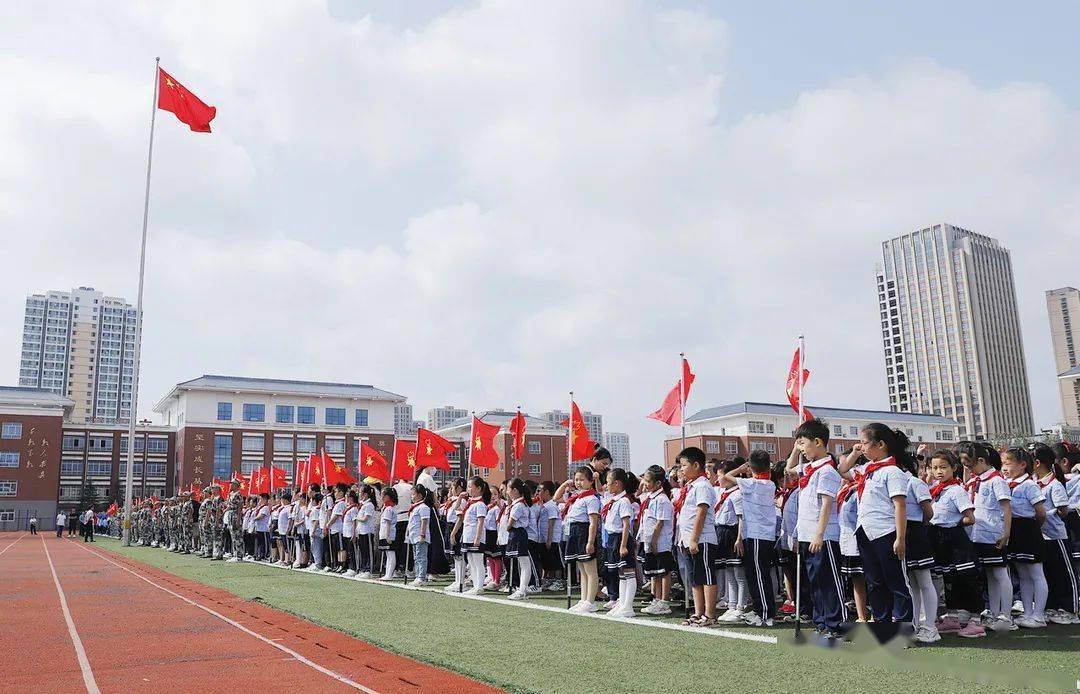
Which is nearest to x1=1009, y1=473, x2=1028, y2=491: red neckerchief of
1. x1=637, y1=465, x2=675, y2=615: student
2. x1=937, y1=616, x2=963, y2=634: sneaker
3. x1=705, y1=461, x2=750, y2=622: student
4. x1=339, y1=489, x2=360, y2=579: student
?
x1=937, y1=616, x2=963, y2=634: sneaker

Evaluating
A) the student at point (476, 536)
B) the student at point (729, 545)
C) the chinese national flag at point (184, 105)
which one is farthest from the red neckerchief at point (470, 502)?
the chinese national flag at point (184, 105)

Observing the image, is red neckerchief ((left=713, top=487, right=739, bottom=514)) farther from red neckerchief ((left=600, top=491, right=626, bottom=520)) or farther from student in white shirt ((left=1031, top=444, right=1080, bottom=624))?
student in white shirt ((left=1031, top=444, right=1080, bottom=624))

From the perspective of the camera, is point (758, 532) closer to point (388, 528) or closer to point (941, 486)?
point (941, 486)

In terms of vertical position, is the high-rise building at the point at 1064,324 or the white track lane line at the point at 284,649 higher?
the high-rise building at the point at 1064,324

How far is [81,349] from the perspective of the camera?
440 ft

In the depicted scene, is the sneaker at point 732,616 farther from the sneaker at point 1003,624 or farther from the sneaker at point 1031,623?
the sneaker at point 1031,623

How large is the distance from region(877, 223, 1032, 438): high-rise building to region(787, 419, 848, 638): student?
11279 centimetres

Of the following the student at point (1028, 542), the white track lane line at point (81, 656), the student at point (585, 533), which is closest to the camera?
the white track lane line at point (81, 656)

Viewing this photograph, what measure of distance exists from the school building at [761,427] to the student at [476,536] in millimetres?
65690

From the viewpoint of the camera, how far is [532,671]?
580cm

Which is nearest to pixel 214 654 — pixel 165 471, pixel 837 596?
pixel 837 596

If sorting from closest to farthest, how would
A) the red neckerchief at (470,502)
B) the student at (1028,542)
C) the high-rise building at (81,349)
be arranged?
the student at (1028,542) < the red neckerchief at (470,502) < the high-rise building at (81,349)

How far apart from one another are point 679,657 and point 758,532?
2.02 meters

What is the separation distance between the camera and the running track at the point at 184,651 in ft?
18.6
